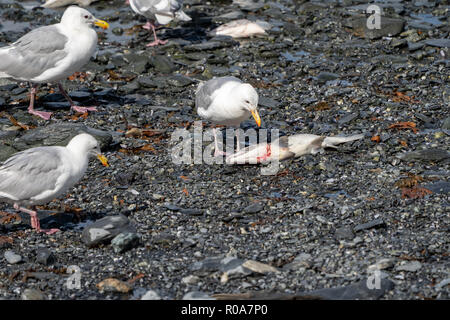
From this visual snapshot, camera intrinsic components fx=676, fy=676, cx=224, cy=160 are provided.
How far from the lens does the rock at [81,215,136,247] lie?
7.72m

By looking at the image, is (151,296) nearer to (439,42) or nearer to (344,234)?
(344,234)

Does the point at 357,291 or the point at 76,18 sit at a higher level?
the point at 76,18

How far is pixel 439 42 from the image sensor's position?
14422 mm

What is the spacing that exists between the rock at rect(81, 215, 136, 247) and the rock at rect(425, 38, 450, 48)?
900cm

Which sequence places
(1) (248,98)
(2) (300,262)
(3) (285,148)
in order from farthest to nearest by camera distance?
1. (3) (285,148)
2. (1) (248,98)
3. (2) (300,262)

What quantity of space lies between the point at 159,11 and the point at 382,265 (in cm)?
979

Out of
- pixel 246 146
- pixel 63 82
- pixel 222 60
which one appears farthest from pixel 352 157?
pixel 63 82

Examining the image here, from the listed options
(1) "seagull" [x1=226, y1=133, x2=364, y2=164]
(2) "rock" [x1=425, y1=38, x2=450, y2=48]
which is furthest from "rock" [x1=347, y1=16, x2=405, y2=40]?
(1) "seagull" [x1=226, y1=133, x2=364, y2=164]

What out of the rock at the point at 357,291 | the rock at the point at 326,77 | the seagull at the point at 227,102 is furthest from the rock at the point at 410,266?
the rock at the point at 326,77

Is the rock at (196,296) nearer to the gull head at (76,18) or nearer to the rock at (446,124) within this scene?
the rock at (446,124)

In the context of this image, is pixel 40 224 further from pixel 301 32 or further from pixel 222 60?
pixel 301 32

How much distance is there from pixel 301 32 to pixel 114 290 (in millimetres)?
10187

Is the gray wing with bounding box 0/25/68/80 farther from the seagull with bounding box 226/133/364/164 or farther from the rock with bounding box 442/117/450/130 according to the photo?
the rock with bounding box 442/117/450/130

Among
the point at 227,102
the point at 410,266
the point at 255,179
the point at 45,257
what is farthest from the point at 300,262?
the point at 227,102
